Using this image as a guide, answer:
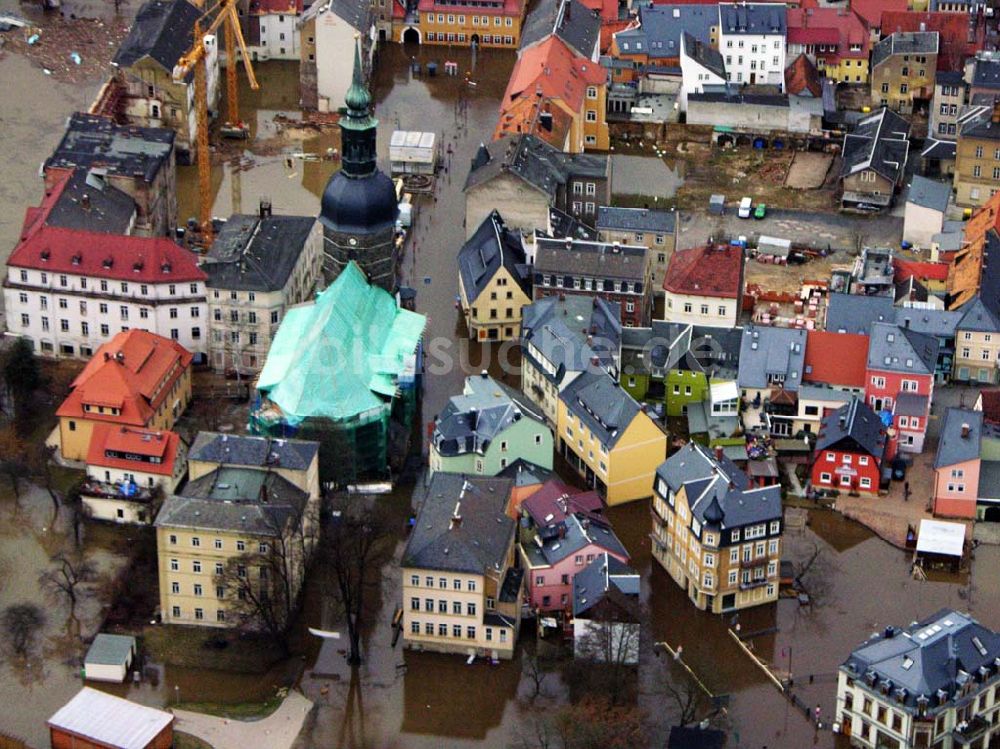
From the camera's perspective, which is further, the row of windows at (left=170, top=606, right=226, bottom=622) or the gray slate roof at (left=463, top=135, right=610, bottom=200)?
the gray slate roof at (left=463, top=135, right=610, bottom=200)

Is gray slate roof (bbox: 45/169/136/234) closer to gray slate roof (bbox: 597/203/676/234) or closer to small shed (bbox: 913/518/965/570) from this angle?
gray slate roof (bbox: 597/203/676/234)

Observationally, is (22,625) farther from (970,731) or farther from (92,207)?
(970,731)

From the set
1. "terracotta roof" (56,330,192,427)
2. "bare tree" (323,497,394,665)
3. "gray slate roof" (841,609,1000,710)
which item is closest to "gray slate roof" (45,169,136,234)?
"terracotta roof" (56,330,192,427)

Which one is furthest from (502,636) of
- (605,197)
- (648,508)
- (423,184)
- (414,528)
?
(423,184)

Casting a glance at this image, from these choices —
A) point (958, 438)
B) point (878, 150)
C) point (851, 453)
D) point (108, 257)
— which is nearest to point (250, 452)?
point (108, 257)

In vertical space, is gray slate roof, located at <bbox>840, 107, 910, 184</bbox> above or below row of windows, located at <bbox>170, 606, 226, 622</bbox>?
above

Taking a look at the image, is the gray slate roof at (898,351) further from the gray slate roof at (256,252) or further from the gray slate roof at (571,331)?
the gray slate roof at (256,252)

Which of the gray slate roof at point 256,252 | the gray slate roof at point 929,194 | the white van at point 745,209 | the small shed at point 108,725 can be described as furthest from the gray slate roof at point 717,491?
the white van at point 745,209
